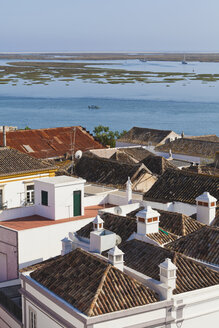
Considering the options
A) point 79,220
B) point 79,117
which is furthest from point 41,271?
point 79,117

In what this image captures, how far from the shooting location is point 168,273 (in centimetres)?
1288

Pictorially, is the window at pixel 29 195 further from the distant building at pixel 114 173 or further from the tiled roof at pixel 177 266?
the tiled roof at pixel 177 266

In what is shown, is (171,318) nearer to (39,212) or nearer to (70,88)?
(39,212)

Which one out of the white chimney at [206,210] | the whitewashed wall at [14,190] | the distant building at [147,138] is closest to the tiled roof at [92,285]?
the white chimney at [206,210]

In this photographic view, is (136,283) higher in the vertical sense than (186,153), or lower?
higher

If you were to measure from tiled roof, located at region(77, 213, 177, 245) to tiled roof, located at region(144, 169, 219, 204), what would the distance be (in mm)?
5826

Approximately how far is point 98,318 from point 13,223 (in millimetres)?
10004

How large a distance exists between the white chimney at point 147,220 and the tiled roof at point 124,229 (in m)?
0.20

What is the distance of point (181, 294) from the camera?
1305 cm

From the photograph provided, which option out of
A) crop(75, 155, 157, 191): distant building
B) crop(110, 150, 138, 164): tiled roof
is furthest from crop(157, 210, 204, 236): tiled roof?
crop(110, 150, 138, 164): tiled roof

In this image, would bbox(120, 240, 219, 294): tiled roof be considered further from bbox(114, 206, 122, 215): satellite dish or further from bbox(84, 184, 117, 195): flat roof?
bbox(84, 184, 117, 195): flat roof

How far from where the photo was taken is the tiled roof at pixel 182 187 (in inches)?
954

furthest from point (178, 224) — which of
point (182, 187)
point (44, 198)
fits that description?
point (182, 187)

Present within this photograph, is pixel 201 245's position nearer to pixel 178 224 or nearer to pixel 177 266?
pixel 178 224
